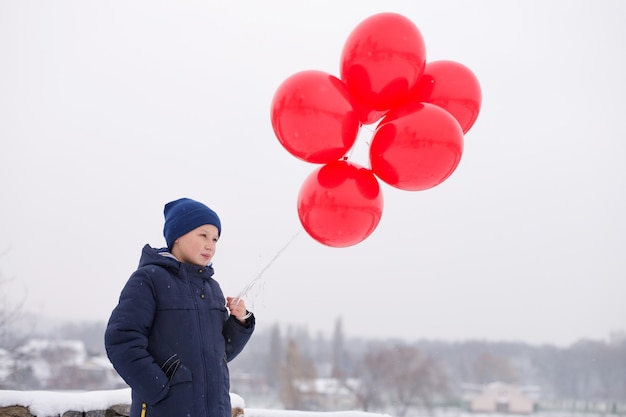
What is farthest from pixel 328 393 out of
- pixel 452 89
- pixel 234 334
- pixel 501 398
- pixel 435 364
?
pixel 234 334

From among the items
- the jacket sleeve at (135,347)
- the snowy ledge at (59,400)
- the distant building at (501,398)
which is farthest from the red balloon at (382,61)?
the distant building at (501,398)

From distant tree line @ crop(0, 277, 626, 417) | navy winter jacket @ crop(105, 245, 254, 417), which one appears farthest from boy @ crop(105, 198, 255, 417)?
distant tree line @ crop(0, 277, 626, 417)

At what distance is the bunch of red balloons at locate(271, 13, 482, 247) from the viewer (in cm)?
215

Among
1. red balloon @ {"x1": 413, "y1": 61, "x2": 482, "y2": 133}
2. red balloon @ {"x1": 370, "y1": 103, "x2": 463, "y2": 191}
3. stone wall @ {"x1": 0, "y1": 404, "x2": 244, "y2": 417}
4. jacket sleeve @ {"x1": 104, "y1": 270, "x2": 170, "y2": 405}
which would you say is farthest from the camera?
stone wall @ {"x1": 0, "y1": 404, "x2": 244, "y2": 417}

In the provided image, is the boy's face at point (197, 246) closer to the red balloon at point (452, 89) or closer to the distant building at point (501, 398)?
the red balloon at point (452, 89)

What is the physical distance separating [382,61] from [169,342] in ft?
4.04

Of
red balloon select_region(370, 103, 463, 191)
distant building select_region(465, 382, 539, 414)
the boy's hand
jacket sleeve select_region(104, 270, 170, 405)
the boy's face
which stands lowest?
distant building select_region(465, 382, 539, 414)

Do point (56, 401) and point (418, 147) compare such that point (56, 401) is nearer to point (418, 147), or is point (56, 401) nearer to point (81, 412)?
point (81, 412)

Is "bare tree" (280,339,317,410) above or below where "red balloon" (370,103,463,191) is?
Result: below

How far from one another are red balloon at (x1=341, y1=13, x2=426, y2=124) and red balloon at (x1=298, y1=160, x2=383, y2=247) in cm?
25

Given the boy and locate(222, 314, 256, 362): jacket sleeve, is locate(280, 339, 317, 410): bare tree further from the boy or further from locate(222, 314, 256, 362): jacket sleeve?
the boy

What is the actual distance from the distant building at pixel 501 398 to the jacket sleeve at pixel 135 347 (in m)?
Result: 59.1

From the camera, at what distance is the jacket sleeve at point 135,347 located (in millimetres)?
1672

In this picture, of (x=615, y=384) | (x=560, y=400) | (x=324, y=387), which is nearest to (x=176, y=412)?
(x=324, y=387)
